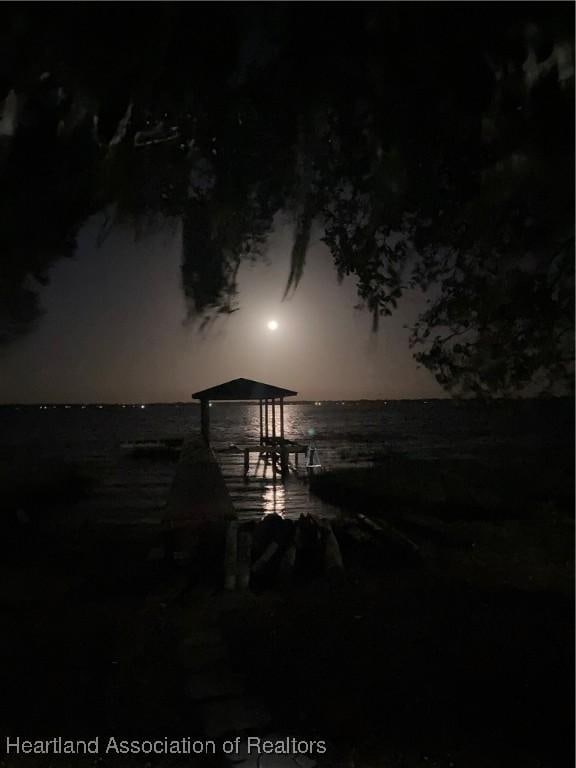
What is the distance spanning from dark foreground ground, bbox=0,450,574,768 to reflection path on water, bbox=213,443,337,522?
6161 millimetres

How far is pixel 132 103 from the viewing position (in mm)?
5938

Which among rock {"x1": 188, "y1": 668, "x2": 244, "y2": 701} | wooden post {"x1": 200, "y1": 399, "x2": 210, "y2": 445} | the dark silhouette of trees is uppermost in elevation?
the dark silhouette of trees

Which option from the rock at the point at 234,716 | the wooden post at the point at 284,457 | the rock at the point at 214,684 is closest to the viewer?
the rock at the point at 234,716

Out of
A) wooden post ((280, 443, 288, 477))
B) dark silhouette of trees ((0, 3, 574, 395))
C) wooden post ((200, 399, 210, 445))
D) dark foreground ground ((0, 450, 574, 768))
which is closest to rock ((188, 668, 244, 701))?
dark foreground ground ((0, 450, 574, 768))

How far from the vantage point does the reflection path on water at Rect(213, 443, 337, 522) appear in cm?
1800

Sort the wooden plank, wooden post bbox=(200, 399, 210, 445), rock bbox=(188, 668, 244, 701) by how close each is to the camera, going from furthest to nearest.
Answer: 1. wooden post bbox=(200, 399, 210, 445)
2. the wooden plank
3. rock bbox=(188, 668, 244, 701)

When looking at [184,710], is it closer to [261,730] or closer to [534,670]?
[261,730]

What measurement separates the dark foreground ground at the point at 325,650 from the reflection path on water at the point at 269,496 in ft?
20.2

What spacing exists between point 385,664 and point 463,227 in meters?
5.28

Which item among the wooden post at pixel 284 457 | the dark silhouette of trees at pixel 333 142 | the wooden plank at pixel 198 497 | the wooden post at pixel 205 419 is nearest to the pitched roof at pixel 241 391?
the wooden post at pixel 205 419

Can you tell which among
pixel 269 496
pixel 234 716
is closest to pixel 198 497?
pixel 234 716

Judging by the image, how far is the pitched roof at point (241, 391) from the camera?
21312 mm

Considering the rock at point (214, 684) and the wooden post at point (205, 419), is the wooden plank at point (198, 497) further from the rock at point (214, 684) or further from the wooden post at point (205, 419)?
the wooden post at point (205, 419)

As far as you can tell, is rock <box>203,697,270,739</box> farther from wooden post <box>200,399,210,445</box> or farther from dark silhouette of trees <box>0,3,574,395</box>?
wooden post <box>200,399,210,445</box>
